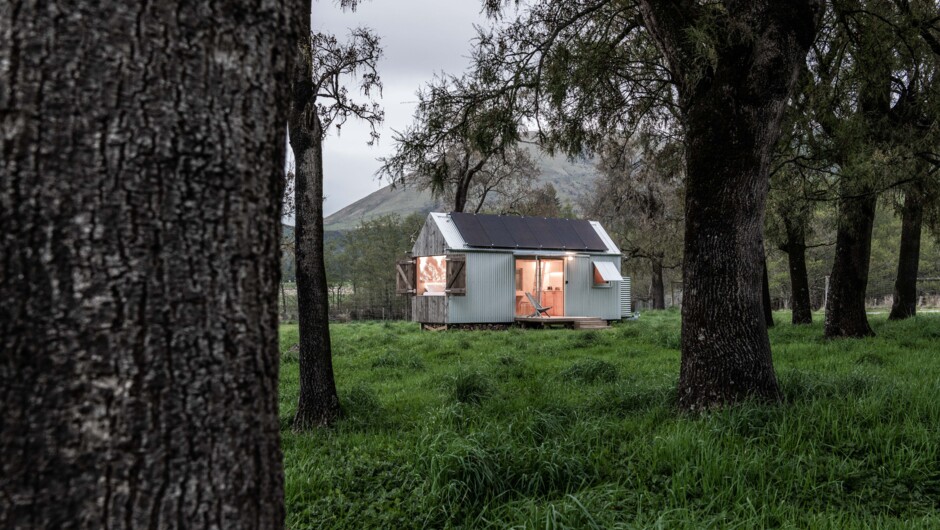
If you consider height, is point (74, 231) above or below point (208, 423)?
above

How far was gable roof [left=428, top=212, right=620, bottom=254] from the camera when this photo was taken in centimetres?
1889

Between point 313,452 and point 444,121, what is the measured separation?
176 inches

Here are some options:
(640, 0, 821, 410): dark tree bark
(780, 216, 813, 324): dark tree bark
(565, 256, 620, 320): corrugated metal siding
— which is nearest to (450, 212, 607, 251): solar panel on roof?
(565, 256, 620, 320): corrugated metal siding

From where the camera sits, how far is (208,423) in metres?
1.20

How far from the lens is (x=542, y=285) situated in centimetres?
2205

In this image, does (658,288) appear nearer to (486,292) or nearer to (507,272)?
(507,272)

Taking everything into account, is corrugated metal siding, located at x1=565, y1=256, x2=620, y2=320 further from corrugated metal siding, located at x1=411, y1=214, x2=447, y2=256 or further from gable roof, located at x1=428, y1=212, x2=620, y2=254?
corrugated metal siding, located at x1=411, y1=214, x2=447, y2=256

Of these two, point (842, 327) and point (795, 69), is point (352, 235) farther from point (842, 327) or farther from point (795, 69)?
point (795, 69)

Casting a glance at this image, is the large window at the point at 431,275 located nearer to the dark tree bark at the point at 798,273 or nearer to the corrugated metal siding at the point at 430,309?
the corrugated metal siding at the point at 430,309

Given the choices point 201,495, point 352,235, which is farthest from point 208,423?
point 352,235

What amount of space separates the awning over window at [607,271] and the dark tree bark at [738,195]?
50.1ft

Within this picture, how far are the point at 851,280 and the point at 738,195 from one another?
664 centimetres

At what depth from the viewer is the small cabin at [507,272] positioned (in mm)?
18469

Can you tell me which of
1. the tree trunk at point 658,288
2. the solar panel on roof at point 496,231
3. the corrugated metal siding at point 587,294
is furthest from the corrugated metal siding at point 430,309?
the tree trunk at point 658,288
